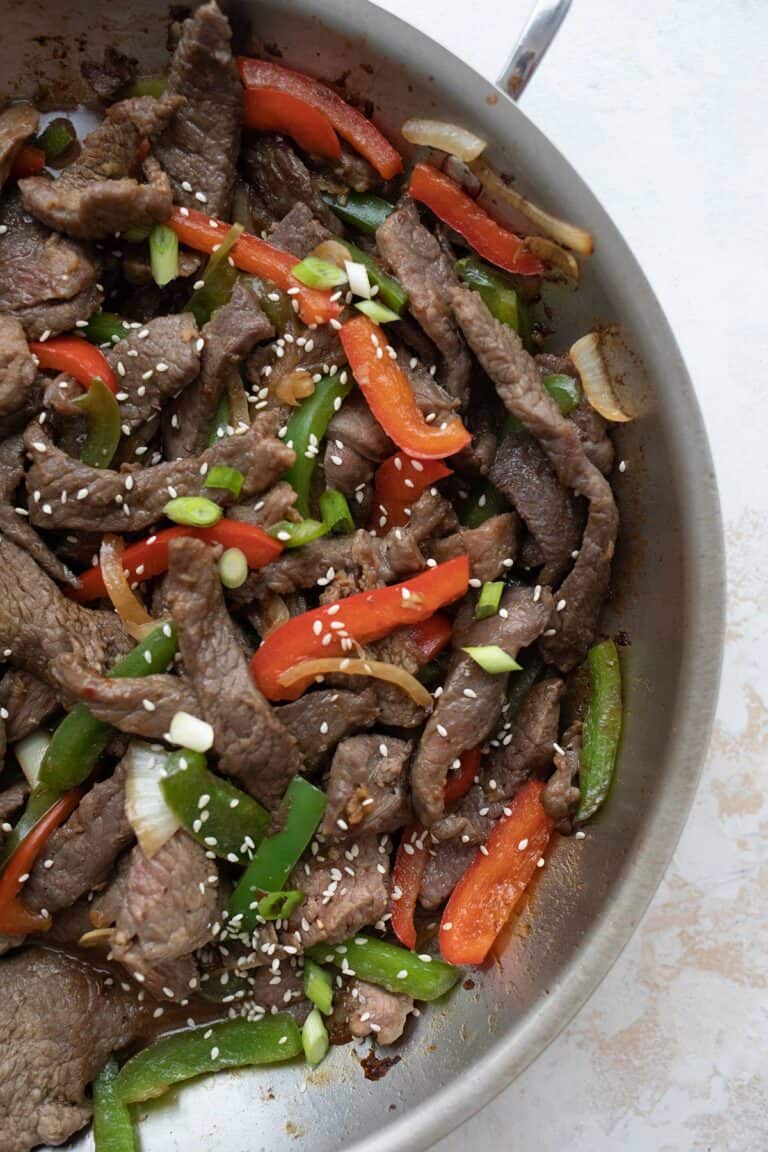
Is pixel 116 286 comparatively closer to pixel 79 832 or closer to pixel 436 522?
pixel 436 522

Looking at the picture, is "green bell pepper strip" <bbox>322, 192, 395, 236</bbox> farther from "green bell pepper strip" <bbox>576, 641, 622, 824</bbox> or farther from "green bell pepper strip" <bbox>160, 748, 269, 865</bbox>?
"green bell pepper strip" <bbox>160, 748, 269, 865</bbox>

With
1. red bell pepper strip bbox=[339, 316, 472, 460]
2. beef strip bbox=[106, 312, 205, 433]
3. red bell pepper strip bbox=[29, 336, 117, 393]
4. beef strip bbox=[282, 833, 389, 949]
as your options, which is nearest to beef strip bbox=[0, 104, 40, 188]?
red bell pepper strip bbox=[29, 336, 117, 393]

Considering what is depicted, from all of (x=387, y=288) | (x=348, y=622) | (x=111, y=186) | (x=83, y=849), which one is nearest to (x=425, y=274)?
(x=387, y=288)

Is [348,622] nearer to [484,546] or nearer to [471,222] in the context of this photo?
[484,546]

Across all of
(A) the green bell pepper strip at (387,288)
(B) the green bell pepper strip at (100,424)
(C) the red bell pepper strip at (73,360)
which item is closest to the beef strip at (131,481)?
(B) the green bell pepper strip at (100,424)

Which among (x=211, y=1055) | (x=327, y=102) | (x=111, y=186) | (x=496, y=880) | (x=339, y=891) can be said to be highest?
(x=327, y=102)
